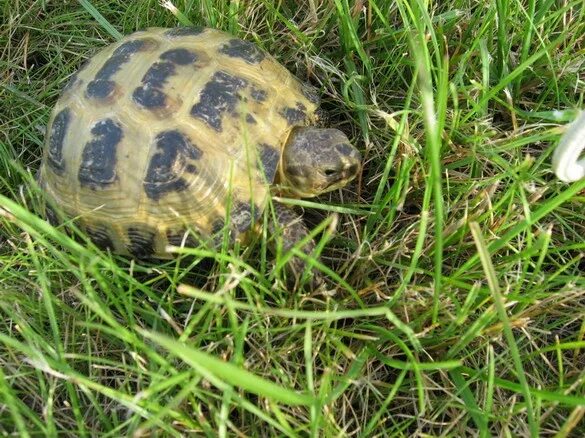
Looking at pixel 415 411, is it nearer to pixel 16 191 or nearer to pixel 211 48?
pixel 211 48

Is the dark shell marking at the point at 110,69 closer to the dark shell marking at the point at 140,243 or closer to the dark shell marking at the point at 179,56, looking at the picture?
the dark shell marking at the point at 179,56

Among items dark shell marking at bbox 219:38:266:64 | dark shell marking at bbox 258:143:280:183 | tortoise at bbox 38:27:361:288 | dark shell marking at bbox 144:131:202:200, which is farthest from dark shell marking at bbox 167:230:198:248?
dark shell marking at bbox 219:38:266:64

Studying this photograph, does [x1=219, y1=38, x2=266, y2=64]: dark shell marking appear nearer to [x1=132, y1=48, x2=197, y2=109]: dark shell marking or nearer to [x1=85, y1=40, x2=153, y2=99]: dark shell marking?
[x1=132, y1=48, x2=197, y2=109]: dark shell marking

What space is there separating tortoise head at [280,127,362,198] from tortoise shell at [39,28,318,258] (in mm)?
50

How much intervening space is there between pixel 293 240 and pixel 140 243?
436 mm

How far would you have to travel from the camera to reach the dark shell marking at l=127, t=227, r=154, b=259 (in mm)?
1551

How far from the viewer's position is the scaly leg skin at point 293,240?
145 centimetres

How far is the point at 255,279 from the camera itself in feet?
4.78

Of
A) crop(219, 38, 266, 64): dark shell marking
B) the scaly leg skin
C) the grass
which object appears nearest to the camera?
the grass

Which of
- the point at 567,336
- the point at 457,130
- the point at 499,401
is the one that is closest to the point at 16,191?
the point at 457,130

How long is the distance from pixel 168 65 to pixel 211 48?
15cm

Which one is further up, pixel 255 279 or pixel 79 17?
pixel 79 17

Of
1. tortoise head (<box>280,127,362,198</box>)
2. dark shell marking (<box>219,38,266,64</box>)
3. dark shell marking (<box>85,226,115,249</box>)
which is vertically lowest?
dark shell marking (<box>85,226,115,249</box>)

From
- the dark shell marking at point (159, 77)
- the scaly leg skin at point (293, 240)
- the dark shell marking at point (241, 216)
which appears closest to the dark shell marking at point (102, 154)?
the dark shell marking at point (159, 77)
